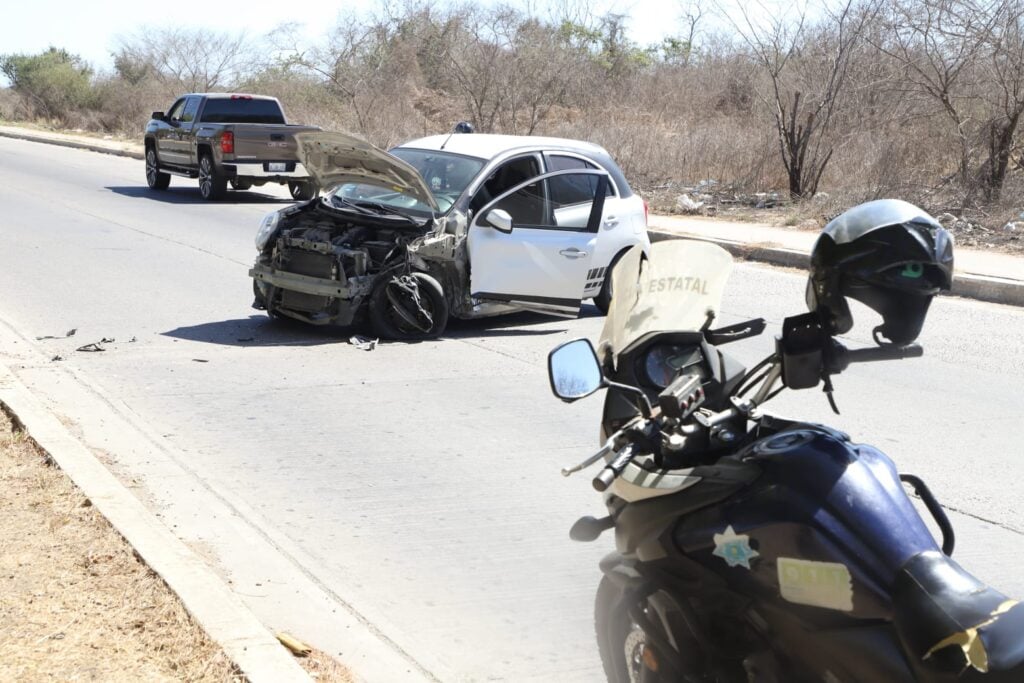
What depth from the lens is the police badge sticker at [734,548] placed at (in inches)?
105

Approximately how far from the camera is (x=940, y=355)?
10.2 metres

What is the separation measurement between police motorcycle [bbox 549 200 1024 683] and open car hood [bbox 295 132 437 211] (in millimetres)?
7003

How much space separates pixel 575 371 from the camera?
2.96 metres

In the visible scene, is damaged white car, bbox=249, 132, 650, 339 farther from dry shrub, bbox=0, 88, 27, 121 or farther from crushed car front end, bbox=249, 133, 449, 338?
dry shrub, bbox=0, 88, 27, 121

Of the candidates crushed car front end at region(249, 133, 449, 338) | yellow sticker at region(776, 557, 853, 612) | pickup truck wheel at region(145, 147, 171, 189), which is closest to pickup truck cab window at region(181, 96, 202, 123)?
pickup truck wheel at region(145, 147, 171, 189)

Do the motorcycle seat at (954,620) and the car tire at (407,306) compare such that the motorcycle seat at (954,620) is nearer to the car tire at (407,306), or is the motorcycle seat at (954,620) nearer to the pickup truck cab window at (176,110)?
the car tire at (407,306)

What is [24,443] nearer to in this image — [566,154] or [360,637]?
[360,637]

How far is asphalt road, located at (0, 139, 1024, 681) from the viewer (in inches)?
198

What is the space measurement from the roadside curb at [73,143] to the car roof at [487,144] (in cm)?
2480

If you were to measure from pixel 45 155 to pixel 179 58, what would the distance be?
983 inches

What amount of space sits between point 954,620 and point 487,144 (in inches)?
361

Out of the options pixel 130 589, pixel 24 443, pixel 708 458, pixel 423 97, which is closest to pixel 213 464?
pixel 24 443

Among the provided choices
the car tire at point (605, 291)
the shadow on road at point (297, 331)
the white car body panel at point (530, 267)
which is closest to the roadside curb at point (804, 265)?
the car tire at point (605, 291)

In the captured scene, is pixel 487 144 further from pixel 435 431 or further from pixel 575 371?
pixel 575 371
